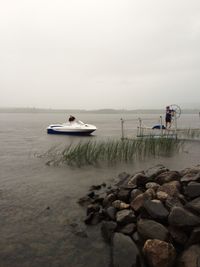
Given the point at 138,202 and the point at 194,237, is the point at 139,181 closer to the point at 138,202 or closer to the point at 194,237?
the point at 138,202

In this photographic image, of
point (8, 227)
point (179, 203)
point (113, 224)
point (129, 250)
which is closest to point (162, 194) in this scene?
point (179, 203)

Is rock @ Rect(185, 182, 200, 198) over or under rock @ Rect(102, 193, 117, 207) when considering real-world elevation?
over

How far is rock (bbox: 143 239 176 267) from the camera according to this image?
15.9 ft

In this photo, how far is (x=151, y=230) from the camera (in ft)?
18.4

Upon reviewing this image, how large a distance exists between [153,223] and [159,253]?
0.86m

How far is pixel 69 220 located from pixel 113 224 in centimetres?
156

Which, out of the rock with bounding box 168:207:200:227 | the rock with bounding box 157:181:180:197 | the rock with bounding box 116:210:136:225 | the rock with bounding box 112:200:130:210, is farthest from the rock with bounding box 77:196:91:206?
the rock with bounding box 168:207:200:227

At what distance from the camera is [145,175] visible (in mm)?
8977

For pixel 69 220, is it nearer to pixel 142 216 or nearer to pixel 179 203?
pixel 142 216

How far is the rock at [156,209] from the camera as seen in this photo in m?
5.93

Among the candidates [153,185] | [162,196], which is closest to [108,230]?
[162,196]

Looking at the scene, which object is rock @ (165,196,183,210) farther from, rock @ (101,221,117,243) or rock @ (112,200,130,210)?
rock @ (101,221,117,243)

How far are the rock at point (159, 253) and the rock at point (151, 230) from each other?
31 centimetres

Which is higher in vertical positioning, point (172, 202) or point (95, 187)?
point (172, 202)
